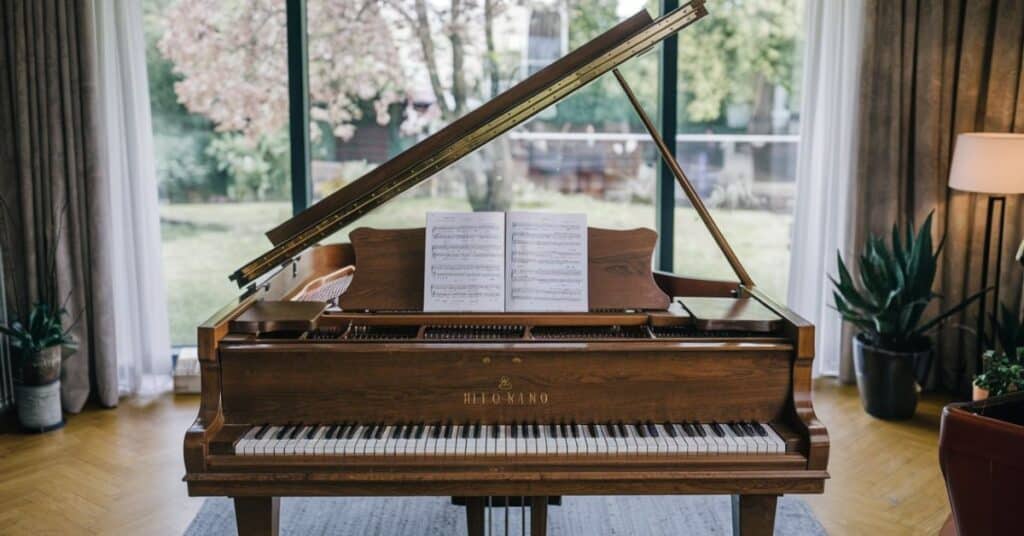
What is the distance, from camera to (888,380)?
4.33 meters

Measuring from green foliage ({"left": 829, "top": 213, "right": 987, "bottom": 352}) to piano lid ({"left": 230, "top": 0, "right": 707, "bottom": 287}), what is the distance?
7.27 feet

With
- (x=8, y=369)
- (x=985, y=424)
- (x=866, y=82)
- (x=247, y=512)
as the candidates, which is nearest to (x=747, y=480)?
(x=985, y=424)

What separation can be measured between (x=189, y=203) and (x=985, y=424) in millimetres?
4170

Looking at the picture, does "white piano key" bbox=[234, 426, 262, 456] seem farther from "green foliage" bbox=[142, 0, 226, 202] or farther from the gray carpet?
"green foliage" bbox=[142, 0, 226, 202]

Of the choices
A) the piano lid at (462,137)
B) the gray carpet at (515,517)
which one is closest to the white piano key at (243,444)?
the piano lid at (462,137)

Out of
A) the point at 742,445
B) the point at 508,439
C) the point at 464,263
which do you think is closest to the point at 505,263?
the point at 464,263

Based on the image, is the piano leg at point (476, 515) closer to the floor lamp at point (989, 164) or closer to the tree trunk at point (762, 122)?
the floor lamp at point (989, 164)

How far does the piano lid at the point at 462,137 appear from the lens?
2604 mm

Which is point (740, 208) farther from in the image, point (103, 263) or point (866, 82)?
point (103, 263)

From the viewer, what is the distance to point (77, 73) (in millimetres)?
4285

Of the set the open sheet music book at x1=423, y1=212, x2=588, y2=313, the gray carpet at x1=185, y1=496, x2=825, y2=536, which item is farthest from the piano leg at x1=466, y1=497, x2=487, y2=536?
the open sheet music book at x1=423, y1=212, x2=588, y2=313

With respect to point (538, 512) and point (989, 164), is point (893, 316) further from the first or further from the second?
point (538, 512)

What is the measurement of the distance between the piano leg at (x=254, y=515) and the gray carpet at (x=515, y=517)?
83 cm

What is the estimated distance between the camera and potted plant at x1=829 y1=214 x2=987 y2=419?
4.24 meters
